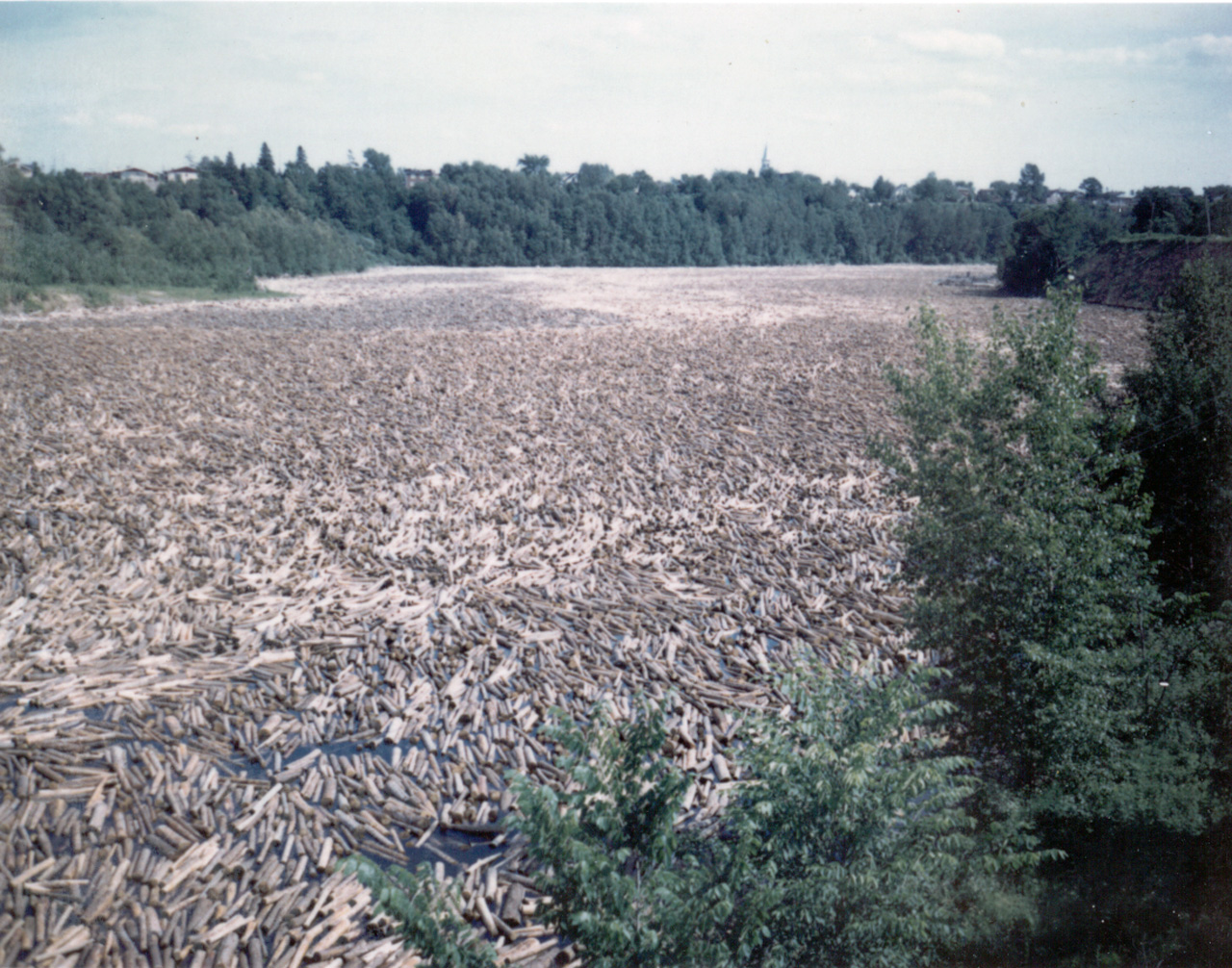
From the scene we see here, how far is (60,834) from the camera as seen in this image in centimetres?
713

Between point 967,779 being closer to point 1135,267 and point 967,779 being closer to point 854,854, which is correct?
point 854,854

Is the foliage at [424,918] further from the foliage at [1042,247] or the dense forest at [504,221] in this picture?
the foliage at [1042,247]

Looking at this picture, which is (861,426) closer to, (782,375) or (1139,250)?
(782,375)

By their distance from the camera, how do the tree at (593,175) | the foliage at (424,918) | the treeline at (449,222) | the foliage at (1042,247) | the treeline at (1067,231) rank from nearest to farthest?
1. the foliage at (424,918)
2. the treeline at (449,222)
3. the treeline at (1067,231)
4. the foliage at (1042,247)
5. the tree at (593,175)

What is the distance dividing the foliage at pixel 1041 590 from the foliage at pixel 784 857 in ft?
4.79

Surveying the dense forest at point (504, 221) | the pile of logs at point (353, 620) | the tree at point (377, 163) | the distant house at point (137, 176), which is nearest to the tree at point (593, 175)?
the dense forest at point (504, 221)

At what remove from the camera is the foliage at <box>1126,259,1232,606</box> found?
10.9 m

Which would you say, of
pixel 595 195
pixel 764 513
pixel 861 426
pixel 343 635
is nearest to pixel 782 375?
pixel 861 426

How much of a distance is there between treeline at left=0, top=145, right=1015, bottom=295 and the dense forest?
19 cm

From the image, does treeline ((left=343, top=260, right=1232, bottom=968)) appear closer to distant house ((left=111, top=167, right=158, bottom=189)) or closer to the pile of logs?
the pile of logs

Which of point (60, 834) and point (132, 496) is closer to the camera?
point (60, 834)

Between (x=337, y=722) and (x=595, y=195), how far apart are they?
11119 cm

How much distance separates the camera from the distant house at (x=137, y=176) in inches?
2312

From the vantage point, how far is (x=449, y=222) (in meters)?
99.1
